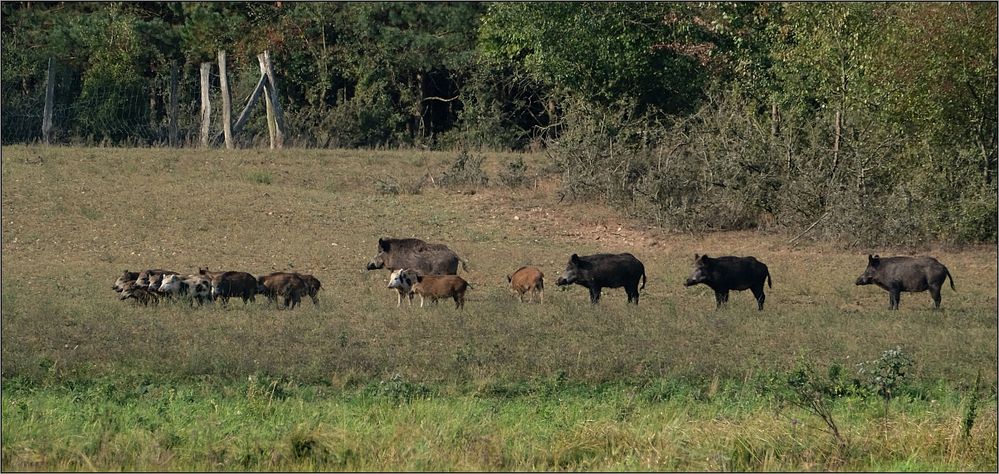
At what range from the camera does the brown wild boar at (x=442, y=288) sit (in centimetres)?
1658

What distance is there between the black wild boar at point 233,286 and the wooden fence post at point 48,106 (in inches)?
600

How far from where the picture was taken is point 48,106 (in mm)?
30141

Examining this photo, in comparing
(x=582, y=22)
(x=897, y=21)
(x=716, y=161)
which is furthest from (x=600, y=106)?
(x=897, y=21)

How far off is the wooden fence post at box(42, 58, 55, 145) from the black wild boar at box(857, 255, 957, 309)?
1940 cm

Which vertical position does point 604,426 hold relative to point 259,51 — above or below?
below

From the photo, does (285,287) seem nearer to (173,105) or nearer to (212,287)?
(212,287)

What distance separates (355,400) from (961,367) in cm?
665

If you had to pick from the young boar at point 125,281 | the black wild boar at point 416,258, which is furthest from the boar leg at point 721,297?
the young boar at point 125,281

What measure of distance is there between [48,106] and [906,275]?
20350 mm

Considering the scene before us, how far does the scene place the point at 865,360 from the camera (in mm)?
14312

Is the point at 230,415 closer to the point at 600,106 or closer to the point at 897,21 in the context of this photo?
the point at 897,21

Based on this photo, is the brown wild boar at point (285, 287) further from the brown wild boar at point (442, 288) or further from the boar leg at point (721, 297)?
the boar leg at point (721, 297)

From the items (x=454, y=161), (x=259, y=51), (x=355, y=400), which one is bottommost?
(x=355, y=400)

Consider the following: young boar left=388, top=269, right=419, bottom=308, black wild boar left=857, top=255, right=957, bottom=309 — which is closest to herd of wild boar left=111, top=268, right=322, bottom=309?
young boar left=388, top=269, right=419, bottom=308
